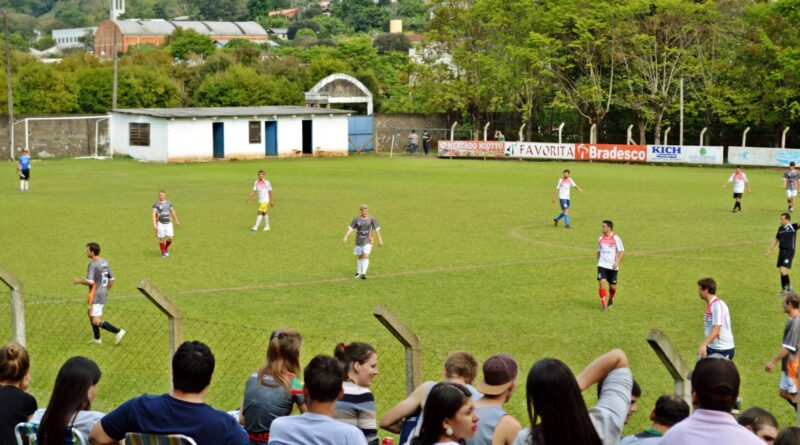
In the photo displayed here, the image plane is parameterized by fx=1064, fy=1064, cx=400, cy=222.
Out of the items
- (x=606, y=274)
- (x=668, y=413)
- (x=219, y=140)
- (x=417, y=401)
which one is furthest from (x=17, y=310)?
(x=219, y=140)

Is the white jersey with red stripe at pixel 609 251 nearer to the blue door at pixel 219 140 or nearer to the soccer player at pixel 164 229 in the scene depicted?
the soccer player at pixel 164 229

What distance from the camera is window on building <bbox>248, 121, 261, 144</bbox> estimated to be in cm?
6003

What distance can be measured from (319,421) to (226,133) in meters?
54.0

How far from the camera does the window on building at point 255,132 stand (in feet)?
197

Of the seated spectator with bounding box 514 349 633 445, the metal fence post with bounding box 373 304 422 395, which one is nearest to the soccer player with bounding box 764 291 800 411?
the metal fence post with bounding box 373 304 422 395

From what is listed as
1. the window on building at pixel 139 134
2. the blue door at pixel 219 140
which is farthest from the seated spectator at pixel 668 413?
the window on building at pixel 139 134

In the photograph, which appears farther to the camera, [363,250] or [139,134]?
[139,134]

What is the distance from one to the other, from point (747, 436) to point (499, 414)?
146 centimetres

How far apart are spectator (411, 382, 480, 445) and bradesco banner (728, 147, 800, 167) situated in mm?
50393

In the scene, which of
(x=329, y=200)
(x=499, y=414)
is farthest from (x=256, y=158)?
(x=499, y=414)

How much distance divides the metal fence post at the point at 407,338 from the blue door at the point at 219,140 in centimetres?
5121

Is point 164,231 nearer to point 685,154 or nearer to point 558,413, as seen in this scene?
point 558,413

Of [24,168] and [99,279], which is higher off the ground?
[24,168]

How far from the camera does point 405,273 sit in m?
23.0
